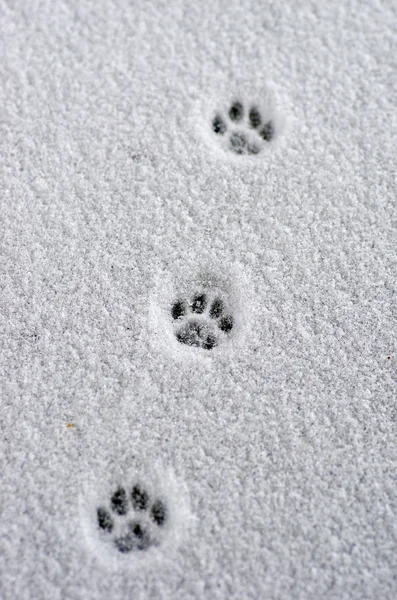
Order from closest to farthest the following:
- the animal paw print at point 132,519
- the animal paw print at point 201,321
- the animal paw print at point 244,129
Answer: the animal paw print at point 132,519, the animal paw print at point 201,321, the animal paw print at point 244,129

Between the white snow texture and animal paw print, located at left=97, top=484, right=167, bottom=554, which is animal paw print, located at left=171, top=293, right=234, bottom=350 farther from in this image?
animal paw print, located at left=97, top=484, right=167, bottom=554

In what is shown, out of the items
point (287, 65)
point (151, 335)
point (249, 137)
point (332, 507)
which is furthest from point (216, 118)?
point (332, 507)

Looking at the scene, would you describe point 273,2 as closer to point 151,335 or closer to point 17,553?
point 151,335

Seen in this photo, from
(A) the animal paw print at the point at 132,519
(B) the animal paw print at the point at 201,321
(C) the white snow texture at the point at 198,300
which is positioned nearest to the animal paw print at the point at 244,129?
(C) the white snow texture at the point at 198,300

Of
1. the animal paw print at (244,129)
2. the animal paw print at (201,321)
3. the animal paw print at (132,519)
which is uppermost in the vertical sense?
the animal paw print at (244,129)

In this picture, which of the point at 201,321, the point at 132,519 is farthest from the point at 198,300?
the point at 132,519

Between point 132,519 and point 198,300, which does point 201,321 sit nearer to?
point 198,300

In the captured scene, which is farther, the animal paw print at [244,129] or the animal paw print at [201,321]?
the animal paw print at [244,129]

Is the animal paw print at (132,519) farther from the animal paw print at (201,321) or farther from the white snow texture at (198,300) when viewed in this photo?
the animal paw print at (201,321)

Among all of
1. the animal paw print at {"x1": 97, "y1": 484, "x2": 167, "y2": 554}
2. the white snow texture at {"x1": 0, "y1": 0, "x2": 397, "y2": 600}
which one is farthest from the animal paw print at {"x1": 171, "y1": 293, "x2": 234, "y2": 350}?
the animal paw print at {"x1": 97, "y1": 484, "x2": 167, "y2": 554}

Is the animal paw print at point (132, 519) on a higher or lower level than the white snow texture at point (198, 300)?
lower
